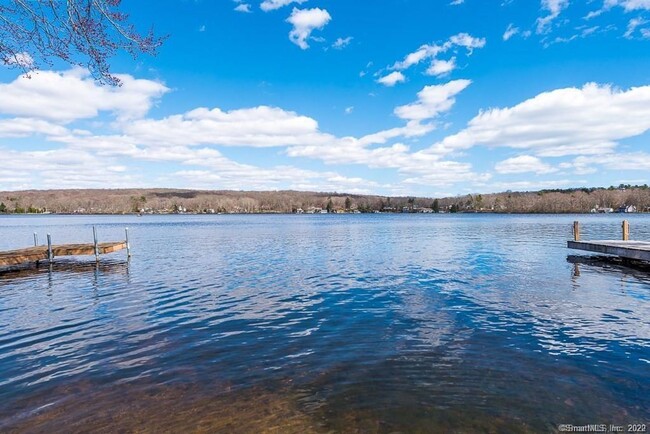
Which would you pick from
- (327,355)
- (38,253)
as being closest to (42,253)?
(38,253)

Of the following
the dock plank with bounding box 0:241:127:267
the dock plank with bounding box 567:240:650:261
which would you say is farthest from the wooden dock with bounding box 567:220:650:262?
the dock plank with bounding box 0:241:127:267

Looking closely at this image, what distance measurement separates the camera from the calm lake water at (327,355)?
7305 mm

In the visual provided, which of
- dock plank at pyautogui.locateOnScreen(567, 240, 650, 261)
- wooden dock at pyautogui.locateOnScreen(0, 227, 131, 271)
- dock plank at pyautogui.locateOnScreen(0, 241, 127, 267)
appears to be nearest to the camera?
dock plank at pyautogui.locateOnScreen(567, 240, 650, 261)

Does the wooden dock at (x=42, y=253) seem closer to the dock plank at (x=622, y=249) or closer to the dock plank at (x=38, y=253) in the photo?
the dock plank at (x=38, y=253)

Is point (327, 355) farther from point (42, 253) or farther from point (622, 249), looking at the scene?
point (42, 253)

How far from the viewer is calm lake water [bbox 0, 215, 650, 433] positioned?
7305mm

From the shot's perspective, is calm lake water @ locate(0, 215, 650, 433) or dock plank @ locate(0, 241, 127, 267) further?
dock plank @ locate(0, 241, 127, 267)

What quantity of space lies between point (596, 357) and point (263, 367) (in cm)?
829

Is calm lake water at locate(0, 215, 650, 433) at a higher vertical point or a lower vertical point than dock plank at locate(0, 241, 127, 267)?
lower

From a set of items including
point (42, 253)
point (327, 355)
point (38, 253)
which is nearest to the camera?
point (327, 355)

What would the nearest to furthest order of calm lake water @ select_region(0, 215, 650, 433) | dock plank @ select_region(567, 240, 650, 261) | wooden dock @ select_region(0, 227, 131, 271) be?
1. calm lake water @ select_region(0, 215, 650, 433)
2. dock plank @ select_region(567, 240, 650, 261)
3. wooden dock @ select_region(0, 227, 131, 271)

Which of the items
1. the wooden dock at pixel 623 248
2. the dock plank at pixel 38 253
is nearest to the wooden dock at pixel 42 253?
the dock plank at pixel 38 253

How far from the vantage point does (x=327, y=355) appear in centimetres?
1018

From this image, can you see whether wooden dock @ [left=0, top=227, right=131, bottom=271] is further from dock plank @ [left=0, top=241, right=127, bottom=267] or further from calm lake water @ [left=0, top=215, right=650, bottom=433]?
calm lake water @ [left=0, top=215, right=650, bottom=433]
